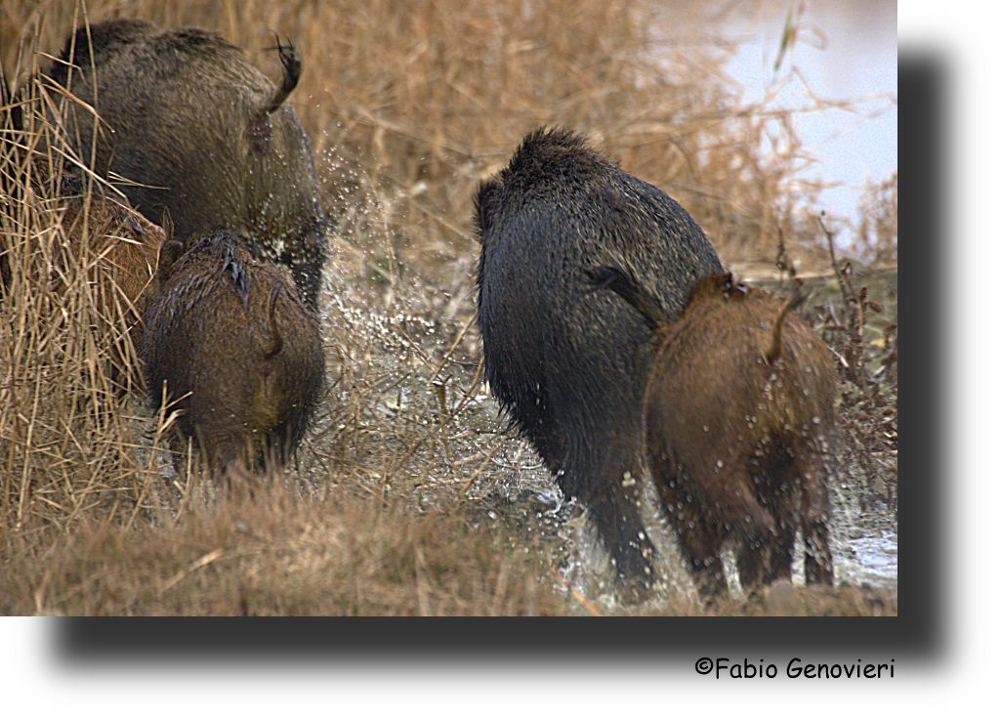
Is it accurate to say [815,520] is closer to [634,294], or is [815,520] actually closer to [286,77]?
[634,294]

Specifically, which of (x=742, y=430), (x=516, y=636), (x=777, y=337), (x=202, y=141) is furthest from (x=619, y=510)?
(x=202, y=141)

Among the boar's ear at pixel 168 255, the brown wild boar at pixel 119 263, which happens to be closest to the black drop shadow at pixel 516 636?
the brown wild boar at pixel 119 263

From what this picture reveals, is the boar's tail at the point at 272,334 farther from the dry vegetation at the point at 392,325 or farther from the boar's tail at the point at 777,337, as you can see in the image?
the boar's tail at the point at 777,337

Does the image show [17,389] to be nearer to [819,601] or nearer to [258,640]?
[258,640]

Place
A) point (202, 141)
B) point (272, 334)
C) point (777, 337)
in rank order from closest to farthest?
point (777, 337) → point (272, 334) → point (202, 141)

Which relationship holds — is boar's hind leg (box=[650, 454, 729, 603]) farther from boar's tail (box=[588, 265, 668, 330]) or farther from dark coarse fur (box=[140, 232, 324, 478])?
dark coarse fur (box=[140, 232, 324, 478])

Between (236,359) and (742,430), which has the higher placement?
(236,359)

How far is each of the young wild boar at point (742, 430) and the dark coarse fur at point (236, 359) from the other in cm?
110

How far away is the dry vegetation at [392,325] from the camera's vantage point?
399 centimetres

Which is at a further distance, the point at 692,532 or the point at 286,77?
the point at 286,77

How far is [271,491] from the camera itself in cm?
415

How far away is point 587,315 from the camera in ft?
13.7

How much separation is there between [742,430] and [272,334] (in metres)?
1.38

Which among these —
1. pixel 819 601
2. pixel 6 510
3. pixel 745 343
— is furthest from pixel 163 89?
pixel 819 601
